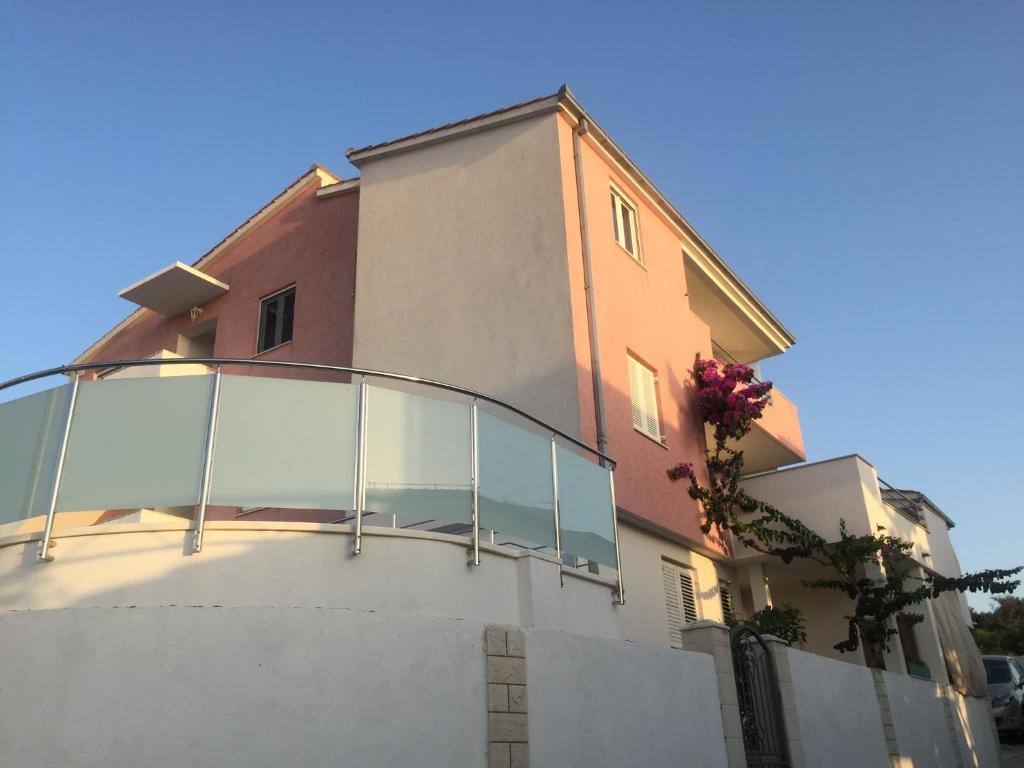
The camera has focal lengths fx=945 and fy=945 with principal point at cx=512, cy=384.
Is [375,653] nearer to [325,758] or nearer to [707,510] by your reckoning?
[325,758]

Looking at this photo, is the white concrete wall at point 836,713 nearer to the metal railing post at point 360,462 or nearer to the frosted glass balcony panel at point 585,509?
the frosted glass balcony panel at point 585,509

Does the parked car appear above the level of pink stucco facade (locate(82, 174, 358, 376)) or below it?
below

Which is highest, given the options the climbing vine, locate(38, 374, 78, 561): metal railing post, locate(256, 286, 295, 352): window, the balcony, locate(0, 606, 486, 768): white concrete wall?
locate(256, 286, 295, 352): window

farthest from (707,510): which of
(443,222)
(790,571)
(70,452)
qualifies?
(70,452)

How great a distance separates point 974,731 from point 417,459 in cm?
1558

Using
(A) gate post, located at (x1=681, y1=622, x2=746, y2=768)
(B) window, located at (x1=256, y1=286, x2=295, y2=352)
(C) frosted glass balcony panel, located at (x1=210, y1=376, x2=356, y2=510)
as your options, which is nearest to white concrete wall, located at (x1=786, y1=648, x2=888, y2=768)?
(A) gate post, located at (x1=681, y1=622, x2=746, y2=768)

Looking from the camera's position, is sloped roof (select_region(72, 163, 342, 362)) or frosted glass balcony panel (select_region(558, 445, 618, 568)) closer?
frosted glass balcony panel (select_region(558, 445, 618, 568))

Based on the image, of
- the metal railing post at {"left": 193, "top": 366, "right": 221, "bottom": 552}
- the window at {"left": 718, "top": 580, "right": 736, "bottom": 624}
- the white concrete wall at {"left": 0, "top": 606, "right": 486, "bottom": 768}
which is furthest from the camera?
the window at {"left": 718, "top": 580, "right": 736, "bottom": 624}

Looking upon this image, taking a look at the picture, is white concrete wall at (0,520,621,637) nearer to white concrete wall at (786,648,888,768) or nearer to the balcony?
white concrete wall at (786,648,888,768)

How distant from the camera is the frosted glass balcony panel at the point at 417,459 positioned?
8.69 metres

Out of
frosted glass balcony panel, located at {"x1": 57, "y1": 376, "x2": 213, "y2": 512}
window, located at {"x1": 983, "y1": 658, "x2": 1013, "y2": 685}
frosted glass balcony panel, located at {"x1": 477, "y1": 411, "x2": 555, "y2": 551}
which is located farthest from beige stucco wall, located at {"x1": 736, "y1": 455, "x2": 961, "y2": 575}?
frosted glass balcony panel, located at {"x1": 57, "y1": 376, "x2": 213, "y2": 512}

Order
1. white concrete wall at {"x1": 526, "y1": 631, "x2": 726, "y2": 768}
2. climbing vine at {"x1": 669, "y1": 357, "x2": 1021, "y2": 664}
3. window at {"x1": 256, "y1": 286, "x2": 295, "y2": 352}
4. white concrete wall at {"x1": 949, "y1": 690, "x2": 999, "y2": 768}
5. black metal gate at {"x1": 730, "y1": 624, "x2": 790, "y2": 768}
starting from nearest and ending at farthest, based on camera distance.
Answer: white concrete wall at {"x1": 526, "y1": 631, "x2": 726, "y2": 768}, black metal gate at {"x1": 730, "y1": 624, "x2": 790, "y2": 768}, climbing vine at {"x1": 669, "y1": 357, "x2": 1021, "y2": 664}, white concrete wall at {"x1": 949, "y1": 690, "x2": 999, "y2": 768}, window at {"x1": 256, "y1": 286, "x2": 295, "y2": 352}

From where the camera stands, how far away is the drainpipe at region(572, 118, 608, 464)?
13.4 meters

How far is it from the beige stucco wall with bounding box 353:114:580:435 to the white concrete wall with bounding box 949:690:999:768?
1085 cm
